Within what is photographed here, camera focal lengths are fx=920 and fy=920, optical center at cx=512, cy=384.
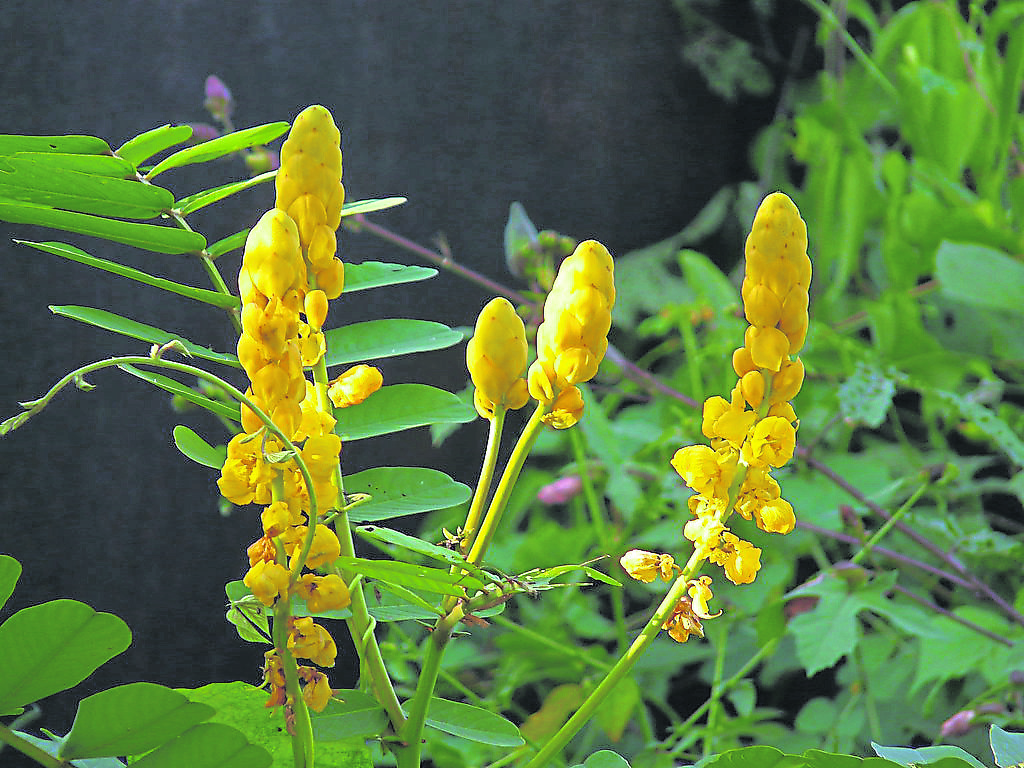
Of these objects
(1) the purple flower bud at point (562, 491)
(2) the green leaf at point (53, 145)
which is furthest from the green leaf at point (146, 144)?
(1) the purple flower bud at point (562, 491)

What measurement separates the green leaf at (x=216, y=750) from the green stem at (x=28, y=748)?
1.2 inches

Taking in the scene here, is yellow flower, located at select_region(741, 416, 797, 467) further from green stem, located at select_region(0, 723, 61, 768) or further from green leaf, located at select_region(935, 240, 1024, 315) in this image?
green leaf, located at select_region(935, 240, 1024, 315)

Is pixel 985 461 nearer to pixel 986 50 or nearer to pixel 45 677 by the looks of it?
pixel 986 50

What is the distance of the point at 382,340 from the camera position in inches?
12.6

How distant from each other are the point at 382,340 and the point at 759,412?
142mm

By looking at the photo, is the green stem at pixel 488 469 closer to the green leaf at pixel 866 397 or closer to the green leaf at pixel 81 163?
the green leaf at pixel 81 163

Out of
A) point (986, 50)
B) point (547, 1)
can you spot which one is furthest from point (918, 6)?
point (547, 1)

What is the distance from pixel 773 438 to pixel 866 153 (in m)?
0.99

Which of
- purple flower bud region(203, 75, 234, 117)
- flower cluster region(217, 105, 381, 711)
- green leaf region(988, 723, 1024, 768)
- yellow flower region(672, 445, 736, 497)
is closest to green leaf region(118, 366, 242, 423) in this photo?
flower cluster region(217, 105, 381, 711)

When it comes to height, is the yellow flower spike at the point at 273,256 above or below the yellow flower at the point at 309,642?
above

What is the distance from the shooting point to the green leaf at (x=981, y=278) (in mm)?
690

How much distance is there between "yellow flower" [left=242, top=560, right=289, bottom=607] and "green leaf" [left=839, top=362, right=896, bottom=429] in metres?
0.49

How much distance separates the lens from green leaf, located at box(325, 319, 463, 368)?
317mm

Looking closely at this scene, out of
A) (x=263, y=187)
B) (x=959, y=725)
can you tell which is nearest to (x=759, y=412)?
(x=959, y=725)
